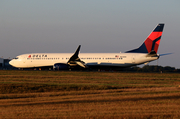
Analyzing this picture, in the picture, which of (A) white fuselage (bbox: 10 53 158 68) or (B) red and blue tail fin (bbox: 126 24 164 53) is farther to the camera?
(B) red and blue tail fin (bbox: 126 24 164 53)

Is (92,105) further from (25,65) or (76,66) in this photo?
(25,65)

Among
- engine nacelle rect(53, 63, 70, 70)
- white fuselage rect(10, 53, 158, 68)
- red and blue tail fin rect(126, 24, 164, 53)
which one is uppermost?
red and blue tail fin rect(126, 24, 164, 53)

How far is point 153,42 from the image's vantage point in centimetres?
4884

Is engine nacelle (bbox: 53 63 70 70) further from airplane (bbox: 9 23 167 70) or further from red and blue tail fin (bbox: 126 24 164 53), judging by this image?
red and blue tail fin (bbox: 126 24 164 53)

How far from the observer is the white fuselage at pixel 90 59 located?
47375 mm

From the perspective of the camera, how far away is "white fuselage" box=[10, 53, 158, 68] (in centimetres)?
4738

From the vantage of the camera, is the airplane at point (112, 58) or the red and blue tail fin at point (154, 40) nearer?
the airplane at point (112, 58)

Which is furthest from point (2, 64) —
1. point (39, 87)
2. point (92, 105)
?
point (92, 105)

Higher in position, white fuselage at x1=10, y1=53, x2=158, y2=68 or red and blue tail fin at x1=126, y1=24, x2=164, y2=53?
red and blue tail fin at x1=126, y1=24, x2=164, y2=53

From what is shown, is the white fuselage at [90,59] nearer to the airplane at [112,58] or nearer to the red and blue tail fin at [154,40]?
the airplane at [112,58]

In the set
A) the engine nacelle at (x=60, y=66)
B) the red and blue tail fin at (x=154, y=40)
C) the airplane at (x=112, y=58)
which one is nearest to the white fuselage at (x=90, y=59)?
the airplane at (x=112, y=58)

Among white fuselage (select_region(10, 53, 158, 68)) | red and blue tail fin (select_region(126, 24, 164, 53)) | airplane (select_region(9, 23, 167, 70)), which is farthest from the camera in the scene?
red and blue tail fin (select_region(126, 24, 164, 53))

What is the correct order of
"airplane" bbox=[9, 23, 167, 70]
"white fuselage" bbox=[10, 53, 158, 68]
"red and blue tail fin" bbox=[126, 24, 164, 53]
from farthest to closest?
"red and blue tail fin" bbox=[126, 24, 164, 53], "white fuselage" bbox=[10, 53, 158, 68], "airplane" bbox=[9, 23, 167, 70]

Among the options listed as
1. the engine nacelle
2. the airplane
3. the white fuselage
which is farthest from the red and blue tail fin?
the engine nacelle
